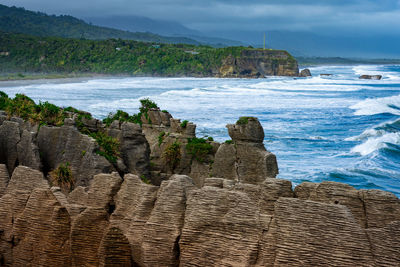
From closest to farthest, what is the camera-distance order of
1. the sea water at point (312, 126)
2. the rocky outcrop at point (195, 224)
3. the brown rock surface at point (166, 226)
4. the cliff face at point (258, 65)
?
the rocky outcrop at point (195, 224)
the brown rock surface at point (166, 226)
the sea water at point (312, 126)
the cliff face at point (258, 65)

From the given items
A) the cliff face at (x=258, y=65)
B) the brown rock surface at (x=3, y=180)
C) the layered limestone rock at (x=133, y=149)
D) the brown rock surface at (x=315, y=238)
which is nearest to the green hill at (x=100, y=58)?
the cliff face at (x=258, y=65)

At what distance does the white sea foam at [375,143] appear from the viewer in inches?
1068

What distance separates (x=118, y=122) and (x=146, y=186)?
861 centimetres

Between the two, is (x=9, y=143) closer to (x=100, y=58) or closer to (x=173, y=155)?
(x=173, y=155)

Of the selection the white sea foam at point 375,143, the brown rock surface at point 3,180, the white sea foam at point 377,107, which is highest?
the brown rock surface at point 3,180

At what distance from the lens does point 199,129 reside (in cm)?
3391

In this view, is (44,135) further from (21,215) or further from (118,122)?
(21,215)

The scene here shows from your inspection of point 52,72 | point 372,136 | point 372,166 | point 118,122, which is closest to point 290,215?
point 118,122

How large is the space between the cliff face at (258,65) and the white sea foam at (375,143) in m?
105

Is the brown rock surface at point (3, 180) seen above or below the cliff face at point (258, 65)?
below

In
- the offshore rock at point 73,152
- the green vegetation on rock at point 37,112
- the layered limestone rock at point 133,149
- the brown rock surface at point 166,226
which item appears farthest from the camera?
the green vegetation on rock at point 37,112

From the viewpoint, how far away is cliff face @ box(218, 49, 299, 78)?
137900 mm

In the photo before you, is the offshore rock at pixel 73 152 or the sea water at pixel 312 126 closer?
the offshore rock at pixel 73 152

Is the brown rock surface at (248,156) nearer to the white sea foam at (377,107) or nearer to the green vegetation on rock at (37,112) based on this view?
the green vegetation on rock at (37,112)
